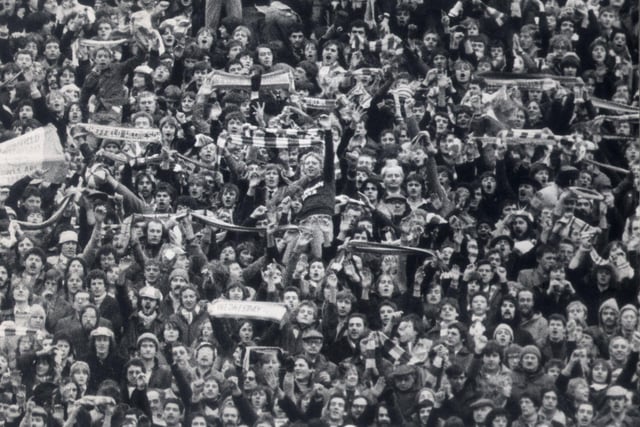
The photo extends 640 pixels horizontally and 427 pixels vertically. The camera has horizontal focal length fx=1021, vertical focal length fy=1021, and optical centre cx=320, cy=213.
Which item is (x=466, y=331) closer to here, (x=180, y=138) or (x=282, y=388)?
(x=282, y=388)

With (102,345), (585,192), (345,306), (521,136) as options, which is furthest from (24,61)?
(585,192)

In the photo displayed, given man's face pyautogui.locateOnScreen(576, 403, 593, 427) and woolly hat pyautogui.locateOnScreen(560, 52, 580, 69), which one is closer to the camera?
man's face pyautogui.locateOnScreen(576, 403, 593, 427)

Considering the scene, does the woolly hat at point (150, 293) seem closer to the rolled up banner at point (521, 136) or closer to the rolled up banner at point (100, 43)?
the rolled up banner at point (100, 43)

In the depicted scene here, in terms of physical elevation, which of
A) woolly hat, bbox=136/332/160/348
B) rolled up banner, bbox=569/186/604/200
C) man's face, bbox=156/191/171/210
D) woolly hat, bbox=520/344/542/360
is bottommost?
woolly hat, bbox=520/344/542/360

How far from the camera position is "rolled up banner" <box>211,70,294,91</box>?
4887mm

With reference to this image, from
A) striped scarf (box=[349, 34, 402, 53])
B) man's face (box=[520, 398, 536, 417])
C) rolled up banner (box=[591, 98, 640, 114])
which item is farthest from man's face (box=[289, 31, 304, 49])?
man's face (box=[520, 398, 536, 417])

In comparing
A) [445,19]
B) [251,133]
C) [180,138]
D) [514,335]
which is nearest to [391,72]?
[445,19]

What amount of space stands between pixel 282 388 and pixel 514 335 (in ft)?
3.66

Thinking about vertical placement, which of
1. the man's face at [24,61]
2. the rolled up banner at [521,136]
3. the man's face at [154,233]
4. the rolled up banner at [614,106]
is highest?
the man's face at [24,61]

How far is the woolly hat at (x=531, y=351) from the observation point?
187 inches

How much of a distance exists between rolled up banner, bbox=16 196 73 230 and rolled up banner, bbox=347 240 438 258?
137cm

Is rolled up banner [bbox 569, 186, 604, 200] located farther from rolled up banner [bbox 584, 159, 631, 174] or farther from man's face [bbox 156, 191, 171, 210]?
man's face [bbox 156, 191, 171, 210]

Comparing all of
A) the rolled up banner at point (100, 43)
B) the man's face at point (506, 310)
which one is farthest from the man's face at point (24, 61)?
the man's face at point (506, 310)

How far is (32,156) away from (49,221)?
32 centimetres
